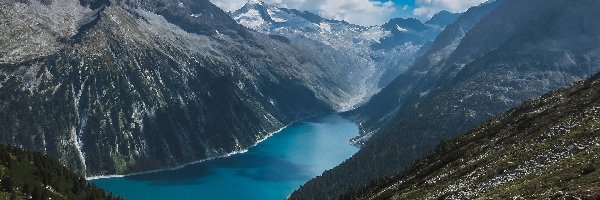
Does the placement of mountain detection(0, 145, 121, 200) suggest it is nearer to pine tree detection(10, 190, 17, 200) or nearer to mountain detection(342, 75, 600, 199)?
pine tree detection(10, 190, 17, 200)

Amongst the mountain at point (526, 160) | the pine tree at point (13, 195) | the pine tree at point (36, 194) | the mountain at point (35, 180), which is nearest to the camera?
the mountain at point (526, 160)

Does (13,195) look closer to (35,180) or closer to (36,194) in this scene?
(36,194)

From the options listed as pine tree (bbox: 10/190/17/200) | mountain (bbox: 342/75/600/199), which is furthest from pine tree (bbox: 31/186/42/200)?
mountain (bbox: 342/75/600/199)

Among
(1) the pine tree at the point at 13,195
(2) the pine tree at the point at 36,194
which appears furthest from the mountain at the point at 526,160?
(2) the pine tree at the point at 36,194

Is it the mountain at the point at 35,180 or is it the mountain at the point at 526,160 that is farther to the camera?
the mountain at the point at 35,180

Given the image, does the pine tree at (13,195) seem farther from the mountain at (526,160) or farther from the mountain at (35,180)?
the mountain at (526,160)

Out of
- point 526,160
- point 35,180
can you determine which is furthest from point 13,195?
point 526,160
